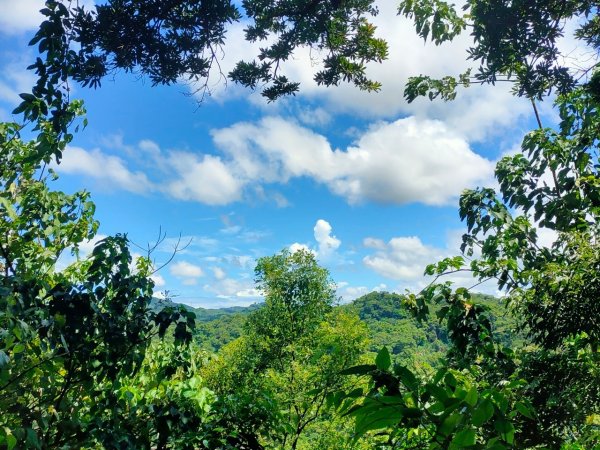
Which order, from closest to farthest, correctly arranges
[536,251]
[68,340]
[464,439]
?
[464,439], [68,340], [536,251]

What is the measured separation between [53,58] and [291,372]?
17.1 meters

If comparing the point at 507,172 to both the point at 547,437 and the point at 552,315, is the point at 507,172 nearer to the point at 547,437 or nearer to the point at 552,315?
the point at 552,315

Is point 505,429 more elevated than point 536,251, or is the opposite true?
point 536,251

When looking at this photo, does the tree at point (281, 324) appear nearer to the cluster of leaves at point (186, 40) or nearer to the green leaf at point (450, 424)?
the cluster of leaves at point (186, 40)

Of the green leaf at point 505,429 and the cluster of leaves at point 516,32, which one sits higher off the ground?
the cluster of leaves at point 516,32

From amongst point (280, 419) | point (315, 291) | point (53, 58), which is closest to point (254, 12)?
point (53, 58)

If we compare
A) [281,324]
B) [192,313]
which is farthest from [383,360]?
[281,324]

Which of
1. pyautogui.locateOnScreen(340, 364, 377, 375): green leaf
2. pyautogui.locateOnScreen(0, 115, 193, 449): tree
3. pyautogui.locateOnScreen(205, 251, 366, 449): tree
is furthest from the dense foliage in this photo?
pyautogui.locateOnScreen(205, 251, 366, 449): tree

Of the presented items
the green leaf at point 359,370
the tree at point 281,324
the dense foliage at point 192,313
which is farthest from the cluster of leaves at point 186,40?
the tree at point 281,324

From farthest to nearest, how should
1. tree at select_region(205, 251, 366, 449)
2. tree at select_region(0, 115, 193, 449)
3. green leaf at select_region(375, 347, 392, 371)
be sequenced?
tree at select_region(205, 251, 366, 449)
tree at select_region(0, 115, 193, 449)
green leaf at select_region(375, 347, 392, 371)

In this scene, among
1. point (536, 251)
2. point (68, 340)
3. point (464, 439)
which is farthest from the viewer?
point (536, 251)

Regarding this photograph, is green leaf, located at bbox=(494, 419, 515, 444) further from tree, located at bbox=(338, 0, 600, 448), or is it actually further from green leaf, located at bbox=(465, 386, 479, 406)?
tree, located at bbox=(338, 0, 600, 448)

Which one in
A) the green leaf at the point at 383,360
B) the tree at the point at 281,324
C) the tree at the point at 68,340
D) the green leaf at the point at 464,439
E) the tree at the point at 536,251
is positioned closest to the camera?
the green leaf at the point at 464,439

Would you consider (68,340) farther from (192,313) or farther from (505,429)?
(505,429)
